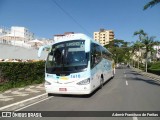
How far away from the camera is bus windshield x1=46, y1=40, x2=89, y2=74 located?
1115 centimetres

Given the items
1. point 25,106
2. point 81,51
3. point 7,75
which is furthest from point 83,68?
point 7,75

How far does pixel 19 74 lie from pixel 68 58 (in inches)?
212

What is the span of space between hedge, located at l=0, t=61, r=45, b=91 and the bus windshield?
3.72 meters

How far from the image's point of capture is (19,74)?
1531cm

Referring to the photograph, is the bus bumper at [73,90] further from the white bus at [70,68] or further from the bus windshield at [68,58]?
the bus windshield at [68,58]

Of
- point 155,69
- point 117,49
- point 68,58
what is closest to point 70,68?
point 68,58

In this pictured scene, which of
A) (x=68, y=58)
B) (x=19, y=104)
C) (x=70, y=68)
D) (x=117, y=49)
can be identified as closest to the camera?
(x=19, y=104)

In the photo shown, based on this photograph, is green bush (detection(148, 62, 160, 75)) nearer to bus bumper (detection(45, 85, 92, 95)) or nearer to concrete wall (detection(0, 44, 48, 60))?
concrete wall (detection(0, 44, 48, 60))

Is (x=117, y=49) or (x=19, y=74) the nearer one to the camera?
(x=19, y=74)

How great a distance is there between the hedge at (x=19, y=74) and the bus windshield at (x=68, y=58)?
3719 millimetres

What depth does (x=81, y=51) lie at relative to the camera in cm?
1148

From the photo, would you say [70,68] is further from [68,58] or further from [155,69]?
[155,69]

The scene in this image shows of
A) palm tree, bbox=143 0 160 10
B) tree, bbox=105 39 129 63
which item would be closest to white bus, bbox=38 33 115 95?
palm tree, bbox=143 0 160 10

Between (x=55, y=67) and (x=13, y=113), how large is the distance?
12.6 ft
